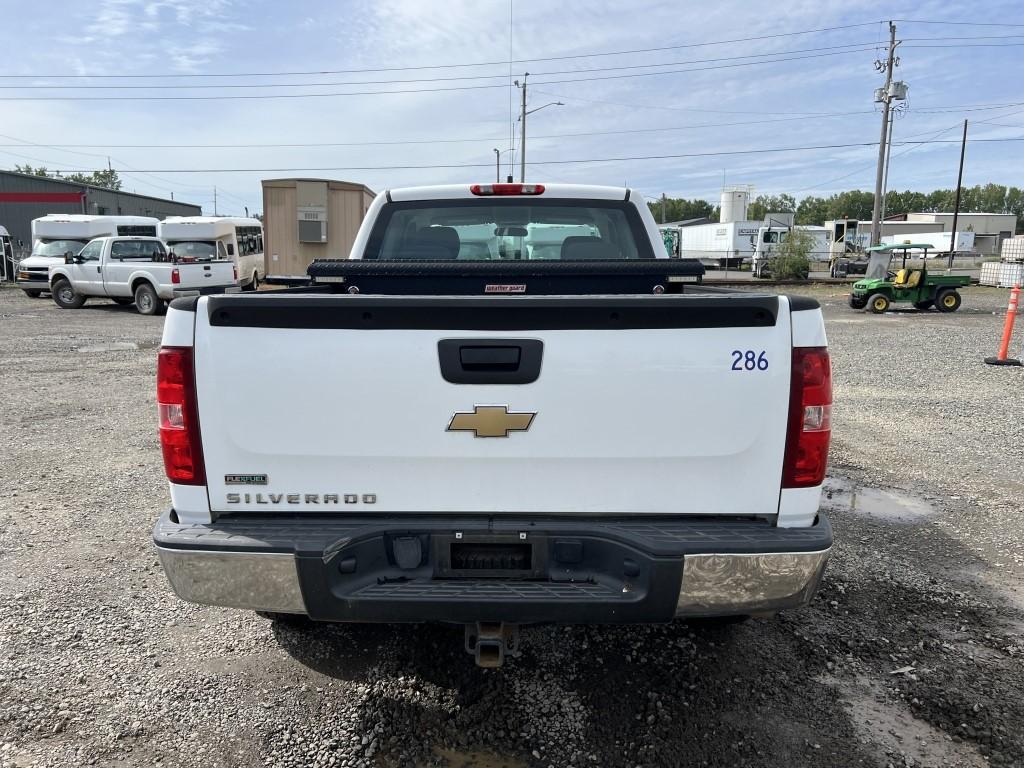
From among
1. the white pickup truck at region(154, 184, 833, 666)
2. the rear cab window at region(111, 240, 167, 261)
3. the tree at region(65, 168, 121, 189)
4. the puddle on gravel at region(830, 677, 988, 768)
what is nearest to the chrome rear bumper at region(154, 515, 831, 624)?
the white pickup truck at region(154, 184, 833, 666)

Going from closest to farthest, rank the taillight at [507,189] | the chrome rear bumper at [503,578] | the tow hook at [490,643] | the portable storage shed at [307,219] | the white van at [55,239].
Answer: the chrome rear bumper at [503,578]
the tow hook at [490,643]
the taillight at [507,189]
the portable storage shed at [307,219]
the white van at [55,239]

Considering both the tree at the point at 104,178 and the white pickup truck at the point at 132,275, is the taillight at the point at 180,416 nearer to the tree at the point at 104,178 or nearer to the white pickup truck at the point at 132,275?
the white pickup truck at the point at 132,275

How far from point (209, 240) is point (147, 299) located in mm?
5814

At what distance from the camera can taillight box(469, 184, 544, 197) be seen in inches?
173

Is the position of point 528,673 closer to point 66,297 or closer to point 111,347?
point 111,347

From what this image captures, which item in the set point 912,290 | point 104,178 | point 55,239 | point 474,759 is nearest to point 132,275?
point 55,239

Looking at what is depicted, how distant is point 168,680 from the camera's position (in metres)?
3.03

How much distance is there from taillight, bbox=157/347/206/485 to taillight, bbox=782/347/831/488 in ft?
6.32

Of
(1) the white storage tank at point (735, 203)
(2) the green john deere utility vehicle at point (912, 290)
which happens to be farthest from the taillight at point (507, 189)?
(1) the white storage tank at point (735, 203)

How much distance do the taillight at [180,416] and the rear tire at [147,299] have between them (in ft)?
59.1

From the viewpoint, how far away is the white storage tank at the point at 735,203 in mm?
53906

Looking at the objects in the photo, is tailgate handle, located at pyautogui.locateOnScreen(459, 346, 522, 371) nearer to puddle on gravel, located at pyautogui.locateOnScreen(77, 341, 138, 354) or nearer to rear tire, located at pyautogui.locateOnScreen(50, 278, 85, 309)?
puddle on gravel, located at pyautogui.locateOnScreen(77, 341, 138, 354)

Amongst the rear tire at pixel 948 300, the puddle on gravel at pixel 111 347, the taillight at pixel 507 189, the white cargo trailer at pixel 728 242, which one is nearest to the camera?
the taillight at pixel 507 189

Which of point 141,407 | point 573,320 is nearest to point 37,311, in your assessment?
point 141,407
